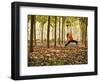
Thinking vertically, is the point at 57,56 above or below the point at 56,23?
below

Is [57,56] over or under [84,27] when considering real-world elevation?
under

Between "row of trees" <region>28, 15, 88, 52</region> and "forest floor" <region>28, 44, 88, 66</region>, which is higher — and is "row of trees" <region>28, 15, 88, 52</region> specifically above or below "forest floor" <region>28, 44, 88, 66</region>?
above

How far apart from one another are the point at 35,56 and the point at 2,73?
0.50ft

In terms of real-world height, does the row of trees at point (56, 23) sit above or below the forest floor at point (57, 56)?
above

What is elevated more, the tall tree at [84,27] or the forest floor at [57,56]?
the tall tree at [84,27]

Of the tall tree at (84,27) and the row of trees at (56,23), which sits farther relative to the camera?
the tall tree at (84,27)

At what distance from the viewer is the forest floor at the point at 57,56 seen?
4.08 feet

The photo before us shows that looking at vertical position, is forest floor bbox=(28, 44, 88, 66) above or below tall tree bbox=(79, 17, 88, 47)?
below

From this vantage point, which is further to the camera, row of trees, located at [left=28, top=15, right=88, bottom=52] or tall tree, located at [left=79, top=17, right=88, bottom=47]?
tall tree, located at [left=79, top=17, right=88, bottom=47]

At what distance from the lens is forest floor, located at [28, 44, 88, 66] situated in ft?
4.08

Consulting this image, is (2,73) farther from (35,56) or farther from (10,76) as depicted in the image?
(35,56)

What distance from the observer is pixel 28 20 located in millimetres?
1224

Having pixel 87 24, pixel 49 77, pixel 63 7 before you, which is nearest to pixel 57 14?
pixel 63 7

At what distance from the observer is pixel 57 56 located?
1.29 m
